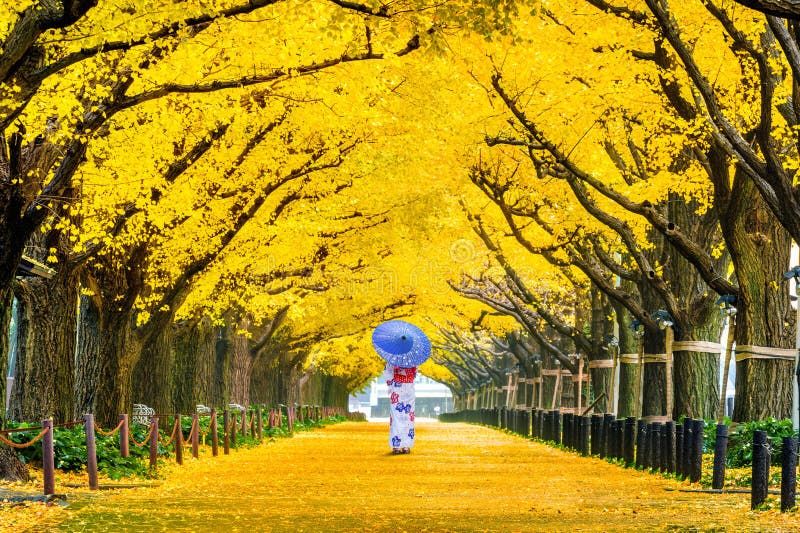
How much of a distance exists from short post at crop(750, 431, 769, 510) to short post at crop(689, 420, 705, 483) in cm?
379

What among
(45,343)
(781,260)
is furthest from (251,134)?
(781,260)

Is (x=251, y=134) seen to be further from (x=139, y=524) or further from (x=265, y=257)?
(x=139, y=524)

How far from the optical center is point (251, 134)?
71.3 feet

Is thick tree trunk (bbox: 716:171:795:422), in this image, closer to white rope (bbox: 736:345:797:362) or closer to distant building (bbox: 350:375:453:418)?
white rope (bbox: 736:345:797:362)

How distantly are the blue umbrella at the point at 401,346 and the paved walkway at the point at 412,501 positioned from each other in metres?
3.05

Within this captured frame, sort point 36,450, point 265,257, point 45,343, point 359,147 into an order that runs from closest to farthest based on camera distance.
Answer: point 36,450, point 45,343, point 359,147, point 265,257

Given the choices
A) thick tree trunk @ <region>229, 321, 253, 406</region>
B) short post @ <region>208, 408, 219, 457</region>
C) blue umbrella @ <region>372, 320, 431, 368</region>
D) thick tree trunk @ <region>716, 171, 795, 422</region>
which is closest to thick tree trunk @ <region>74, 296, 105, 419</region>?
short post @ <region>208, 408, 219, 457</region>

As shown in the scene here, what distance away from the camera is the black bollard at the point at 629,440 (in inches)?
862

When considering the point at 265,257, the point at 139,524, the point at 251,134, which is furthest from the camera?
the point at 265,257

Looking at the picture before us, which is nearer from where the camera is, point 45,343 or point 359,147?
point 45,343

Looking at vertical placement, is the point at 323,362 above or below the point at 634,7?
below

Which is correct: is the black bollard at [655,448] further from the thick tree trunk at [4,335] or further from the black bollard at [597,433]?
the thick tree trunk at [4,335]

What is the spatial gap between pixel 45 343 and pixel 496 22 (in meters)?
11.1

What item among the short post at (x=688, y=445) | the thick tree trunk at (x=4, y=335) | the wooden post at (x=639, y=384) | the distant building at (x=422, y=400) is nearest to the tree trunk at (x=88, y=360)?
the thick tree trunk at (x=4, y=335)
